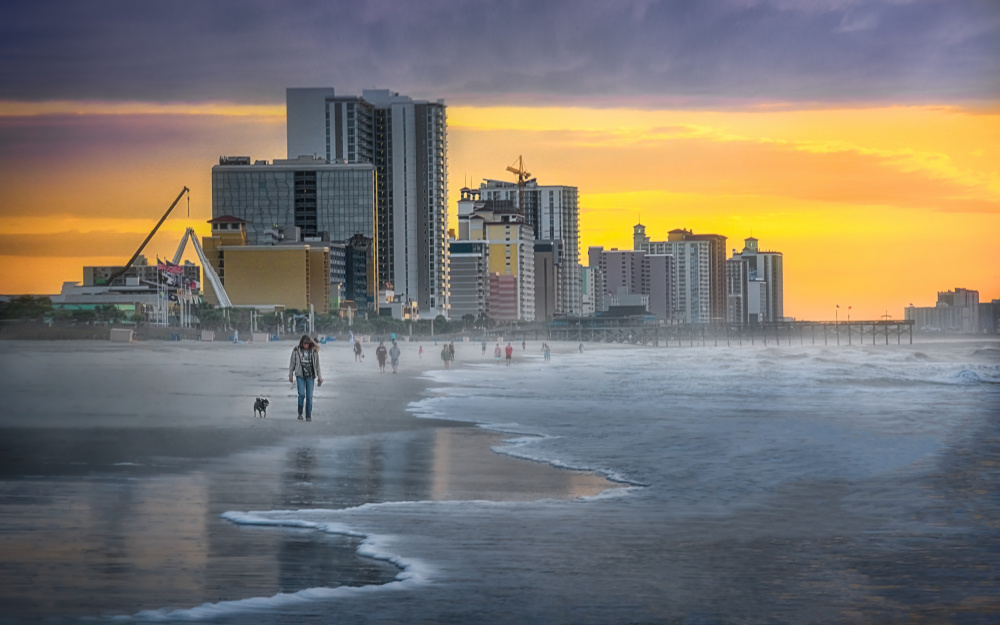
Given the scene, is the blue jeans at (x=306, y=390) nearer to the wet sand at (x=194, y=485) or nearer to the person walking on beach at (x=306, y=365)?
the person walking on beach at (x=306, y=365)

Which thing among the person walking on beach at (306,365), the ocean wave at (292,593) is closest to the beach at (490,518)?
the ocean wave at (292,593)

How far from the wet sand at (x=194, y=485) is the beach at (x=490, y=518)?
4cm

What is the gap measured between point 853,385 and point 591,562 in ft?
121

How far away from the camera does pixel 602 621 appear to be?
21.8 ft

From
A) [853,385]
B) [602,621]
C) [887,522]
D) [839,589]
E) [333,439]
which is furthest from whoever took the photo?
[853,385]

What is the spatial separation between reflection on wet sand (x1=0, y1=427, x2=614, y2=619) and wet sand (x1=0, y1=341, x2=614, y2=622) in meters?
0.02

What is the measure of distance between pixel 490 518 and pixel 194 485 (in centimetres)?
391

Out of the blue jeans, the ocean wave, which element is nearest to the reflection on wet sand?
the ocean wave

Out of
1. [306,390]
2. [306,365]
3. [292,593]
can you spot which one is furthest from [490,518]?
[306,390]

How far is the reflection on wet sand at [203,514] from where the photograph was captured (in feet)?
23.9

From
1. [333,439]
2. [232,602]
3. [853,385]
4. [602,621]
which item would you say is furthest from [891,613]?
[853,385]

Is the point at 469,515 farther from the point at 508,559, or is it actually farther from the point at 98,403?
the point at 98,403

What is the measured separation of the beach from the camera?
710 cm

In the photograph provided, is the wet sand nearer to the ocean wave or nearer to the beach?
the beach
